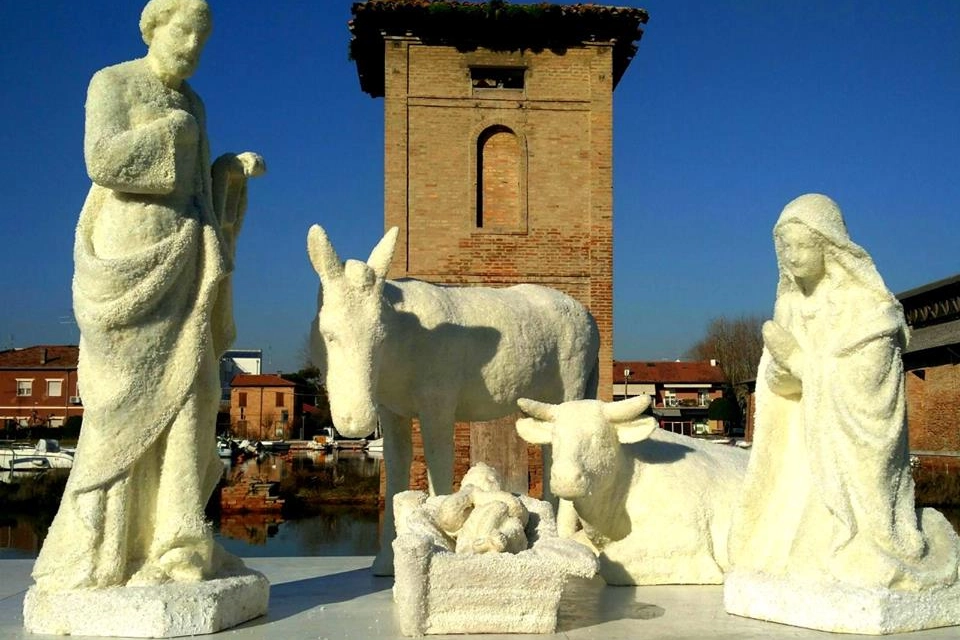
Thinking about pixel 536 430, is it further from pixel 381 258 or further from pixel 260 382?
pixel 260 382

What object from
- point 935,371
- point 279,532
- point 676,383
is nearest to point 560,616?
point 279,532

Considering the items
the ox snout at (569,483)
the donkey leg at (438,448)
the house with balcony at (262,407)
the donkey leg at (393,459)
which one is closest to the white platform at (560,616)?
the donkey leg at (393,459)

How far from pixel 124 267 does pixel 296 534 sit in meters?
20.4

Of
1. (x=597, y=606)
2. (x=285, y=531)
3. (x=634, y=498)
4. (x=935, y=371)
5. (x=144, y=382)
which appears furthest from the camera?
(x=935, y=371)

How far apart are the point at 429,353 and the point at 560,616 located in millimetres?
1817

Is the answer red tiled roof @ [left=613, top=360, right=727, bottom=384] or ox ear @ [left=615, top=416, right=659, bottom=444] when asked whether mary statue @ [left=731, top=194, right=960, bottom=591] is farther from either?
red tiled roof @ [left=613, top=360, right=727, bottom=384]

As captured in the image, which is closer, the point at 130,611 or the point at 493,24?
the point at 130,611

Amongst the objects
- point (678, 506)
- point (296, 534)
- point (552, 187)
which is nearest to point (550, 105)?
point (552, 187)

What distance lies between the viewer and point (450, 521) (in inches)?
191

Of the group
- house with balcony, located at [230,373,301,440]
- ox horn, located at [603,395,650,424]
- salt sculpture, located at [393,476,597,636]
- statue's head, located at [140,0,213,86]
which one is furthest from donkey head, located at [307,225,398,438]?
house with balcony, located at [230,373,301,440]

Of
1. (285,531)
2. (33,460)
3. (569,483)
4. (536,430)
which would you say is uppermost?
(536,430)

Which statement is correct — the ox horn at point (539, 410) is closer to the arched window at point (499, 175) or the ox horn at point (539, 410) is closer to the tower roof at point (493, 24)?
the arched window at point (499, 175)

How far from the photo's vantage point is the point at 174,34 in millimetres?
4723

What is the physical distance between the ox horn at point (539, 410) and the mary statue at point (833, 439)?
3.91ft
